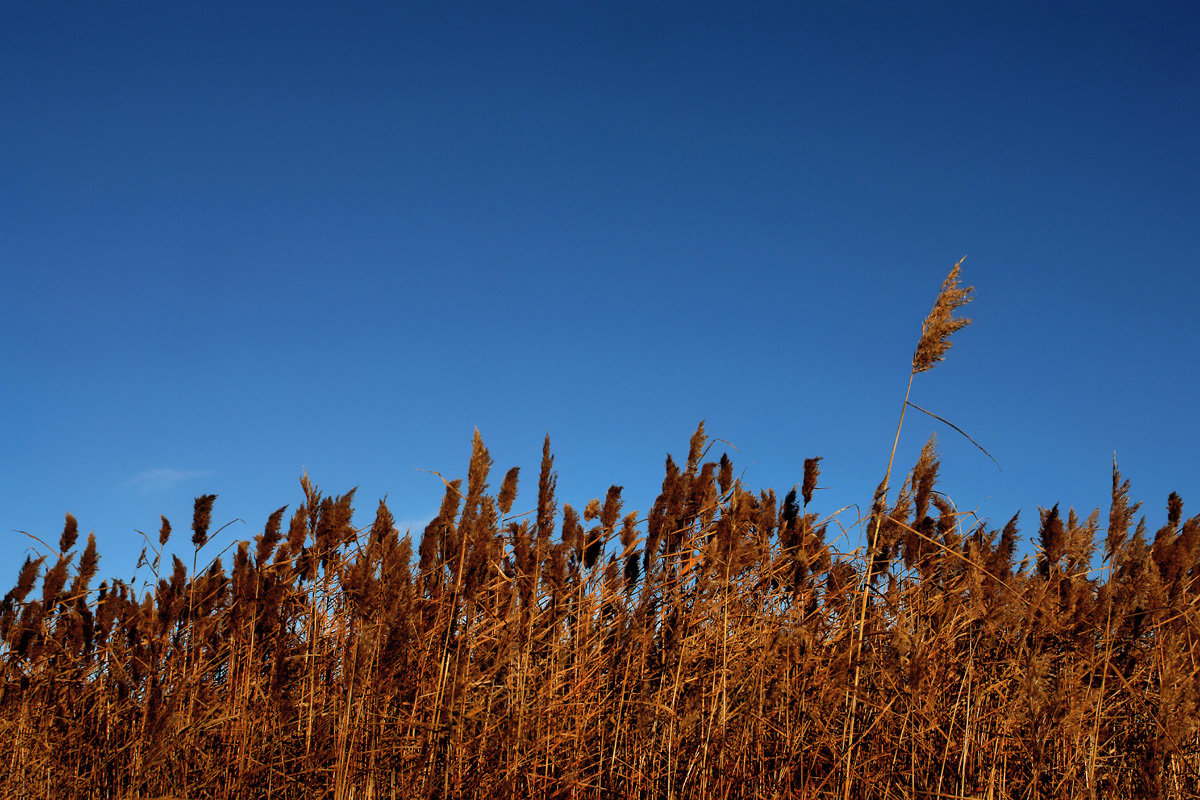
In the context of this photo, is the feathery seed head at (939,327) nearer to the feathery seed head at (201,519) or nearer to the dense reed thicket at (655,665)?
the dense reed thicket at (655,665)

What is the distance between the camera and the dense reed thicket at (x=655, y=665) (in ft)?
10.6

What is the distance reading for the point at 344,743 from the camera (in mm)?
3227

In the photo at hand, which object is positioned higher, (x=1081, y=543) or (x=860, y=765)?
(x=1081, y=543)

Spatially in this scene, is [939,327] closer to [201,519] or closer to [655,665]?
[655,665]

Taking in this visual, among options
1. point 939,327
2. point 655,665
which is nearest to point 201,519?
point 655,665

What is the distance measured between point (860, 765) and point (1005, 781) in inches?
28.3

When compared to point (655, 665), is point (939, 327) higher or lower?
higher

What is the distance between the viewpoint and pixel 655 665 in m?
4.14

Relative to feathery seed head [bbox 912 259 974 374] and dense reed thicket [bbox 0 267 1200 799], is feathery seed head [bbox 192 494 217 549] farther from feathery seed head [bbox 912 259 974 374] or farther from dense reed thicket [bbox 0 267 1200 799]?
feathery seed head [bbox 912 259 974 374]

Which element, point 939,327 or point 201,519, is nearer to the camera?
point 939,327

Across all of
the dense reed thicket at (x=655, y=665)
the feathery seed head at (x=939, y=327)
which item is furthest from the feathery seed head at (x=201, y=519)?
the feathery seed head at (x=939, y=327)

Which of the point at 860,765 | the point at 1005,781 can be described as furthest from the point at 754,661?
the point at 1005,781

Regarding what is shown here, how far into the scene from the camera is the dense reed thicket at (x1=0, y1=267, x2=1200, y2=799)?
3244mm

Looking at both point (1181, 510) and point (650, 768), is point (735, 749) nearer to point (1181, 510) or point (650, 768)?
point (650, 768)
